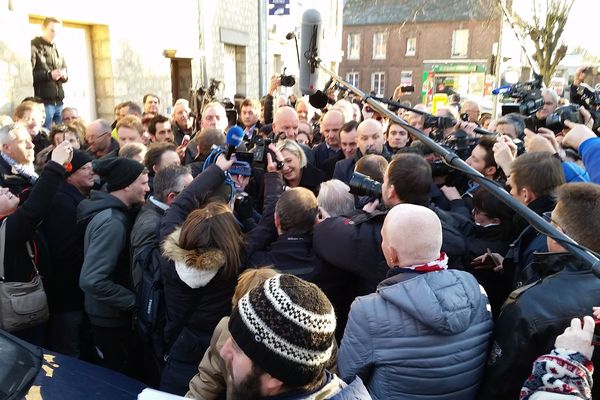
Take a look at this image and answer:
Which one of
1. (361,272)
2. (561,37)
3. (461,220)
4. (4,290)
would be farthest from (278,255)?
(561,37)

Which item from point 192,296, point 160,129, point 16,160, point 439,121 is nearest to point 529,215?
point 192,296

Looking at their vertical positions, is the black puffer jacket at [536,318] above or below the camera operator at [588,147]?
below

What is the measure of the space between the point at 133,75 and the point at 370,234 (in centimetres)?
761

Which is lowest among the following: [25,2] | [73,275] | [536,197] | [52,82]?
[73,275]

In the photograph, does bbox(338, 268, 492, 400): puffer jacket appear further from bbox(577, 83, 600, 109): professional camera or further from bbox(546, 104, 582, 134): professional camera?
bbox(577, 83, 600, 109): professional camera

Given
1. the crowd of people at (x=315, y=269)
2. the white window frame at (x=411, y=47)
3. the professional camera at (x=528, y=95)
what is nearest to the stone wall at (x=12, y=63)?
the crowd of people at (x=315, y=269)

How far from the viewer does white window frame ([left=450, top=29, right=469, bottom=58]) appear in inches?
1508

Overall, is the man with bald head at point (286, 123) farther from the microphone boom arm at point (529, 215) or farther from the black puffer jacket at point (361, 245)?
the microphone boom arm at point (529, 215)

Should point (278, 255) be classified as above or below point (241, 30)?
below

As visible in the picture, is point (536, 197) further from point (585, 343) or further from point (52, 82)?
point (52, 82)

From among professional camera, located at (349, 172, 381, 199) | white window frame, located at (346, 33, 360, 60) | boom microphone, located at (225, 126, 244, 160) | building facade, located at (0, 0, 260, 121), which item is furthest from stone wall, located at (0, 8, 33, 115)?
white window frame, located at (346, 33, 360, 60)

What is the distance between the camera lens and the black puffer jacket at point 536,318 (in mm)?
1671

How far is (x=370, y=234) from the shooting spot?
2.46m

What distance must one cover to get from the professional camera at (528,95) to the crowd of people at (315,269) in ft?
1.13
